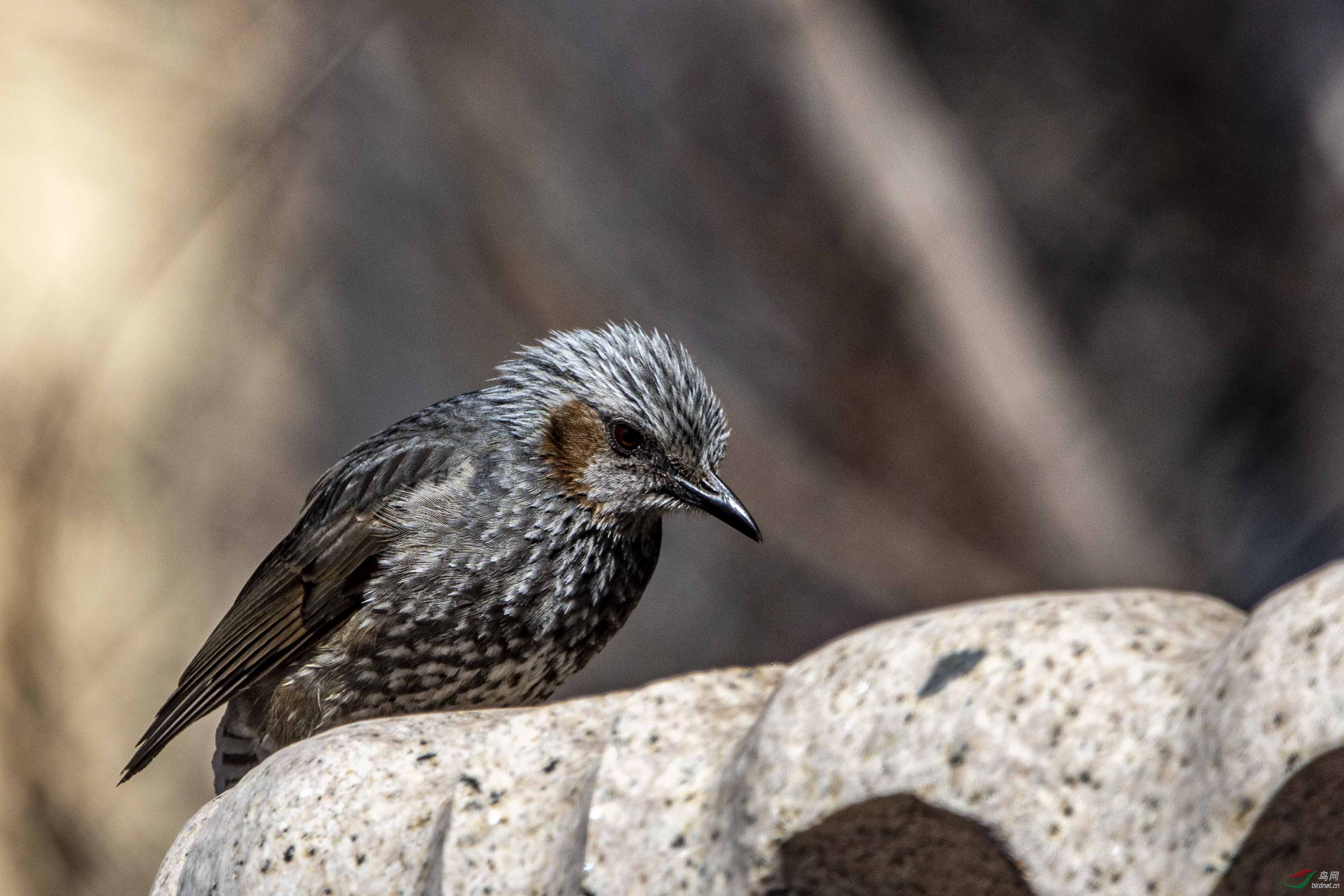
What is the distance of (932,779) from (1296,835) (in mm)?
426

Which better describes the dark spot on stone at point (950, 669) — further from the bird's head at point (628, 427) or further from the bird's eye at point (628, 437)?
the bird's eye at point (628, 437)

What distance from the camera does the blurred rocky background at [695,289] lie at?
620 centimetres

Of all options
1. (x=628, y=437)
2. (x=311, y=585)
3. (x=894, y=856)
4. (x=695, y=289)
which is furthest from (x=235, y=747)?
(x=695, y=289)

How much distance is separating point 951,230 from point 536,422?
4034mm

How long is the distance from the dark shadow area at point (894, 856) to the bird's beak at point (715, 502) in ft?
5.30

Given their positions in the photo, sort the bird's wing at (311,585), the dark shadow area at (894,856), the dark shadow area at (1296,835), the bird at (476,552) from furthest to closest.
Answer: the bird's wing at (311,585)
the bird at (476,552)
the dark shadow area at (894,856)
the dark shadow area at (1296,835)

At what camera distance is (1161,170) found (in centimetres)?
641

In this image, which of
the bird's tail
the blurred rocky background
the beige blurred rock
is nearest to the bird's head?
the bird's tail

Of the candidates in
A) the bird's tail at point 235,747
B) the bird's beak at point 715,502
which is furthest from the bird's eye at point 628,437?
the bird's tail at point 235,747

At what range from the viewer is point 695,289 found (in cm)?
684

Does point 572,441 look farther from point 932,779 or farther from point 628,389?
point 932,779

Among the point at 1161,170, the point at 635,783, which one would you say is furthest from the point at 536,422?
the point at 1161,170

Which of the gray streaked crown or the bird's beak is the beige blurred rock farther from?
the gray streaked crown

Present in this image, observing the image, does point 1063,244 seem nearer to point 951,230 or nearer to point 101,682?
point 951,230
